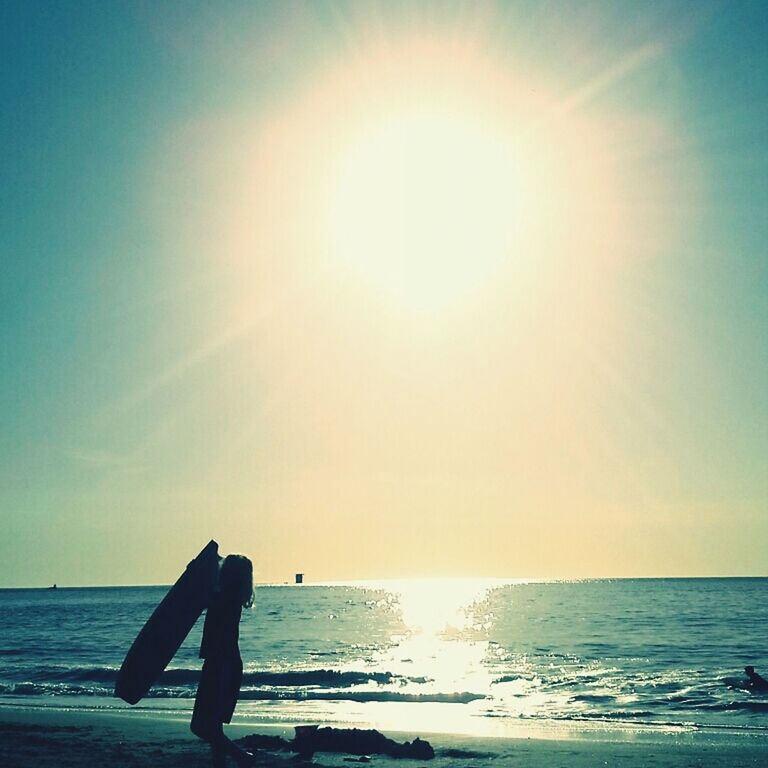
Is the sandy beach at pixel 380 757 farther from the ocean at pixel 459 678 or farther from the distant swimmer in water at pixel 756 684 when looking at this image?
the distant swimmer in water at pixel 756 684

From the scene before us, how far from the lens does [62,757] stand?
37.2 ft

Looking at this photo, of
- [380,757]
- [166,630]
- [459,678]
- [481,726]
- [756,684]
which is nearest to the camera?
[166,630]

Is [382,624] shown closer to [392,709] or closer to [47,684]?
[47,684]

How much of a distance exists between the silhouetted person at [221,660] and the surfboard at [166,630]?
3.11ft

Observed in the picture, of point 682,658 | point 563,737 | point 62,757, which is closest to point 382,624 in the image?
point 682,658

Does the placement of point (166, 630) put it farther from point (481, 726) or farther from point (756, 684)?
point (756, 684)

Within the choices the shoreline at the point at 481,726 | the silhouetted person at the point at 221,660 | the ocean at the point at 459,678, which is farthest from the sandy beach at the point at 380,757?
the silhouetted person at the point at 221,660

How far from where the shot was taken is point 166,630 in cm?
916

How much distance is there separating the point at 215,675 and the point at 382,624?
6504cm

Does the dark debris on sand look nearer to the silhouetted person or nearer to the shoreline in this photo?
the shoreline

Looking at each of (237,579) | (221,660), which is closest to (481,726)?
(221,660)

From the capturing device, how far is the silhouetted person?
803 cm

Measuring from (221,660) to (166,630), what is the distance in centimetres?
140

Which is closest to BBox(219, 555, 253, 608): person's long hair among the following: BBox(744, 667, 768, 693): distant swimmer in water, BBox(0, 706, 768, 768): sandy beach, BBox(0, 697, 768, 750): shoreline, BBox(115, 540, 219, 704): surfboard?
BBox(115, 540, 219, 704): surfboard
